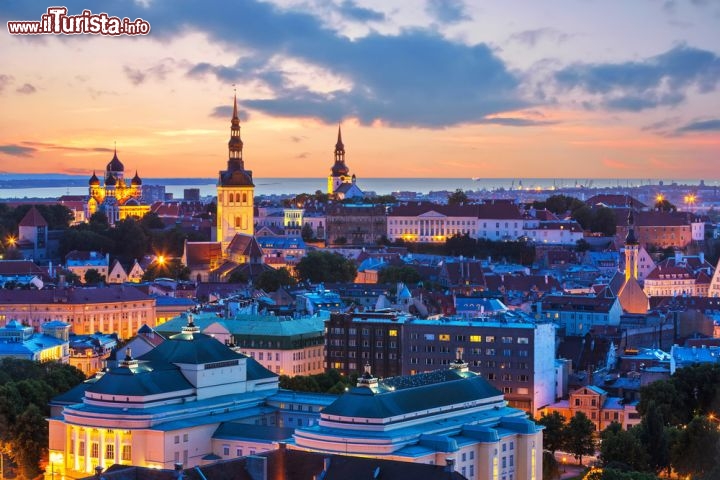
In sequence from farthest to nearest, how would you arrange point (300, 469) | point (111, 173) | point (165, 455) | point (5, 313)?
point (111, 173)
point (5, 313)
point (165, 455)
point (300, 469)

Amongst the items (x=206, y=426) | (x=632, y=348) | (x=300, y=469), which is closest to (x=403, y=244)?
(x=632, y=348)

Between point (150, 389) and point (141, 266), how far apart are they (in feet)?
233

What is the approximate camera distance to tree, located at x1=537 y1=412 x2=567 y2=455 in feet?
187

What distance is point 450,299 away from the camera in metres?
86.0

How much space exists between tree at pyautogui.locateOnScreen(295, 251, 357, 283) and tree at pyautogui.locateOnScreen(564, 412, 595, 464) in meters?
52.2

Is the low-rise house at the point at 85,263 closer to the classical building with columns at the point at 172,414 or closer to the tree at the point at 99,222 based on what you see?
the tree at the point at 99,222

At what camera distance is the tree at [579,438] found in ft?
186

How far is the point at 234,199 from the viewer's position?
131 metres

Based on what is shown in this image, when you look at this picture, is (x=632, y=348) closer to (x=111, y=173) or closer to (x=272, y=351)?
(x=272, y=351)

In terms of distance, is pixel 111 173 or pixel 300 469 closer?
pixel 300 469

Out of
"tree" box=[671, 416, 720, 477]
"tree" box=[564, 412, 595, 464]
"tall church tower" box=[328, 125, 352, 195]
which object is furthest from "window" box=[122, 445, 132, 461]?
"tall church tower" box=[328, 125, 352, 195]

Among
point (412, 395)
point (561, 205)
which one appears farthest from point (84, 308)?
point (561, 205)

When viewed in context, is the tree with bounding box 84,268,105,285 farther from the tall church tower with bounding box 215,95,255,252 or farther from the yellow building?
the yellow building

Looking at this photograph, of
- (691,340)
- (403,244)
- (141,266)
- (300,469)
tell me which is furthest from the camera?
(403,244)
